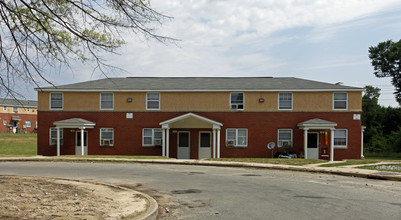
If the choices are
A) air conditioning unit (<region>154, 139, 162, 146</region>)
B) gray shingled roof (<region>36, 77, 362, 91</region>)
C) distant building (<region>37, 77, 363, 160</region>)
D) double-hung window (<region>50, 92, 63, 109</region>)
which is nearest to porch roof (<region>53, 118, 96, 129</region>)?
distant building (<region>37, 77, 363, 160</region>)

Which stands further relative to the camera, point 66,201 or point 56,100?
point 56,100

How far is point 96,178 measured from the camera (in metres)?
14.6

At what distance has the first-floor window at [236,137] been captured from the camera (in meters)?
31.0

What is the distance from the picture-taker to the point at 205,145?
31594 mm

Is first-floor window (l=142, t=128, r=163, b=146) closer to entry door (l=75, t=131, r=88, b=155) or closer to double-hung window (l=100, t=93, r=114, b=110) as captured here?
double-hung window (l=100, t=93, r=114, b=110)

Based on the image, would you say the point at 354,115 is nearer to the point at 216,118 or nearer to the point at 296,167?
the point at 216,118

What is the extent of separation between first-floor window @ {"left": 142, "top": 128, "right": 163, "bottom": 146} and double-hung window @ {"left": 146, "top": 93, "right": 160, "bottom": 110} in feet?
5.67

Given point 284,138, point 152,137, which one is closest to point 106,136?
point 152,137

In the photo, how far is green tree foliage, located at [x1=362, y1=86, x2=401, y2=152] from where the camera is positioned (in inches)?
2023

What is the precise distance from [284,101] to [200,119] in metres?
6.62

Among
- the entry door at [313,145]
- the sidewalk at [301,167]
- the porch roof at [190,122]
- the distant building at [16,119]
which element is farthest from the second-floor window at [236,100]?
the distant building at [16,119]

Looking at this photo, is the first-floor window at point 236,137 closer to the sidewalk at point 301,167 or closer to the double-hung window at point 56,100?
the sidewalk at point 301,167

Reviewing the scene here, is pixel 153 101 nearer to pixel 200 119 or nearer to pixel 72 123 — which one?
pixel 200 119

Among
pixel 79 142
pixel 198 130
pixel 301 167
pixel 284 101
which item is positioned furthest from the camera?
pixel 79 142
